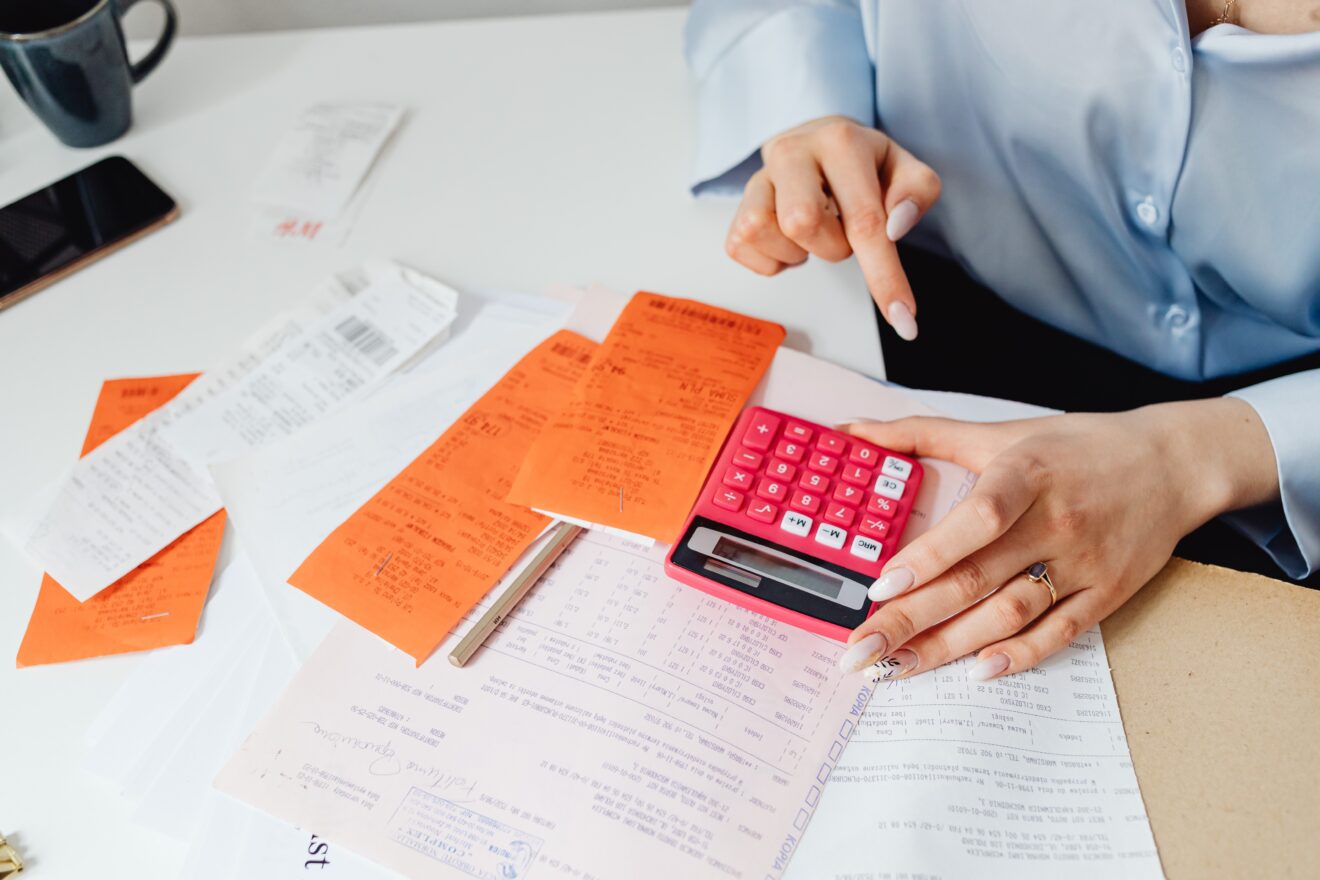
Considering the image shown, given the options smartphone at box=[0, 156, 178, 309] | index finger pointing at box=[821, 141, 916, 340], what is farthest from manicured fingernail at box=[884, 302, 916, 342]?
smartphone at box=[0, 156, 178, 309]

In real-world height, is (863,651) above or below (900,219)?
below

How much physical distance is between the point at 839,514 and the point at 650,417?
140 mm

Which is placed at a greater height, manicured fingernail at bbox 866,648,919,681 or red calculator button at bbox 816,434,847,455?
red calculator button at bbox 816,434,847,455

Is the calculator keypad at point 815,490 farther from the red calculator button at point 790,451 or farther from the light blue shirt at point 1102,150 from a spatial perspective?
the light blue shirt at point 1102,150

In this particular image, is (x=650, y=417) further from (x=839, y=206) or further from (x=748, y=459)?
(x=839, y=206)

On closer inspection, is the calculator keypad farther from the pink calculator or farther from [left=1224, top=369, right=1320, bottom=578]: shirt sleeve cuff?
[left=1224, top=369, right=1320, bottom=578]: shirt sleeve cuff

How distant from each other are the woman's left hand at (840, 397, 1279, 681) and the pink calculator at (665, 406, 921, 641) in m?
0.02

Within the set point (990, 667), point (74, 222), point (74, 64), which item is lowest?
point (990, 667)

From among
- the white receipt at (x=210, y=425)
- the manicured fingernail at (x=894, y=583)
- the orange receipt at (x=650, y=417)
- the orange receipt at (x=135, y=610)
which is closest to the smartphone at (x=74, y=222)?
the white receipt at (x=210, y=425)

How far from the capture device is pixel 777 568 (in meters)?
0.52

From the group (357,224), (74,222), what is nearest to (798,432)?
(357,224)

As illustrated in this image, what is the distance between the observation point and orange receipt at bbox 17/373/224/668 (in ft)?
1.75

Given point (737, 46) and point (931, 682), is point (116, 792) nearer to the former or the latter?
point (931, 682)

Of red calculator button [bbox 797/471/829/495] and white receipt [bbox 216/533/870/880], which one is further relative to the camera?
red calculator button [bbox 797/471/829/495]
